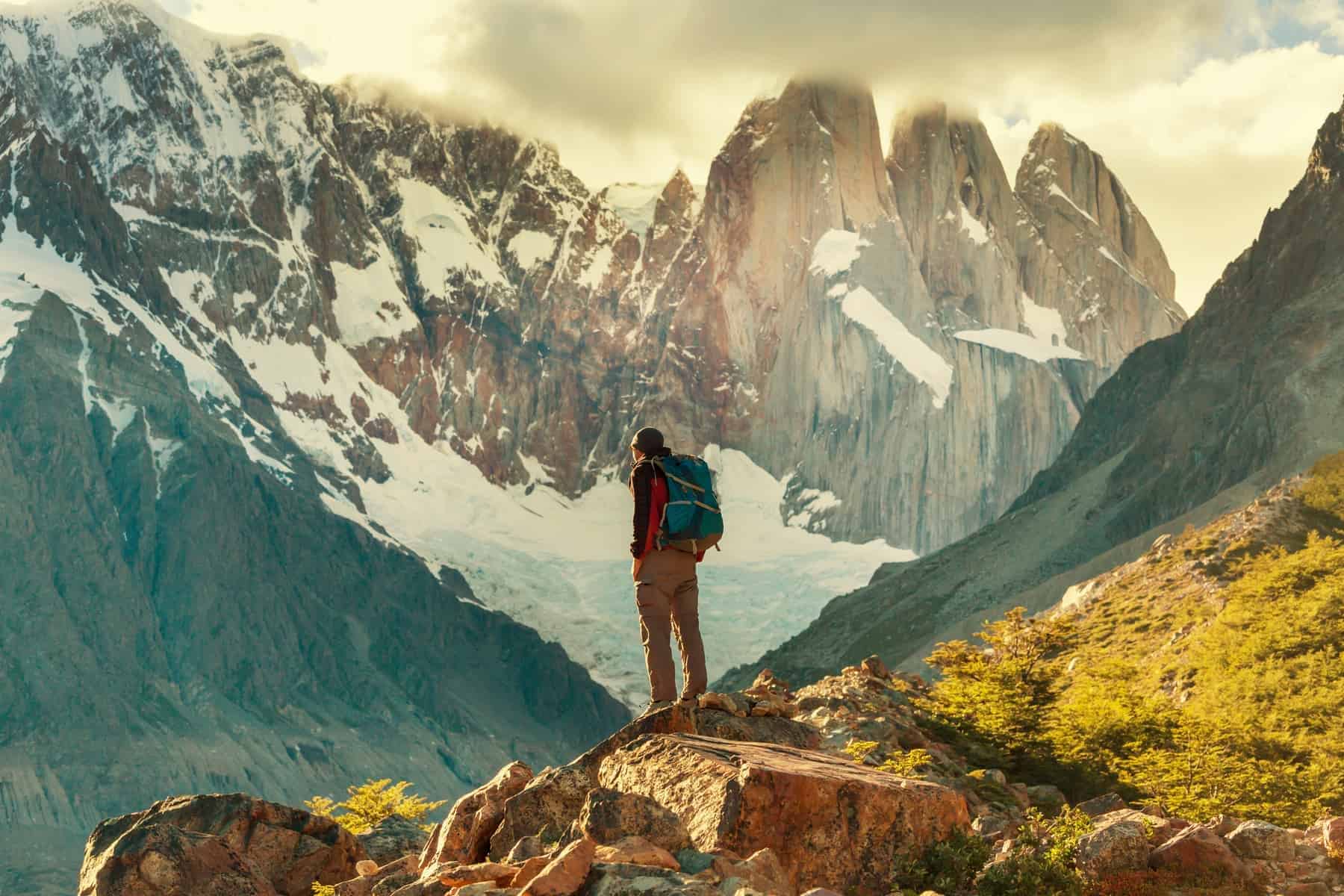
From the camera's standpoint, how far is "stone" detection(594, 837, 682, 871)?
1309cm

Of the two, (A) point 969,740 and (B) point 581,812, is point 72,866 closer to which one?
(A) point 969,740

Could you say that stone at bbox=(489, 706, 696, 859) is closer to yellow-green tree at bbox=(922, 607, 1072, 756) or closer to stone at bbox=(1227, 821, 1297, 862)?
stone at bbox=(1227, 821, 1297, 862)

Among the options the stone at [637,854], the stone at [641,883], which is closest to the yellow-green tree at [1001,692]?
the stone at [637,854]

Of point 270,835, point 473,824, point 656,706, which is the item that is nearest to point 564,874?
point 473,824

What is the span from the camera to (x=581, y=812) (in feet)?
46.9

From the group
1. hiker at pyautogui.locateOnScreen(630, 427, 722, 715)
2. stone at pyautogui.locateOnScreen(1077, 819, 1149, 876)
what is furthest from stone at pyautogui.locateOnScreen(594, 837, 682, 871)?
stone at pyautogui.locateOnScreen(1077, 819, 1149, 876)

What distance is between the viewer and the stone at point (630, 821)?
45.2 feet

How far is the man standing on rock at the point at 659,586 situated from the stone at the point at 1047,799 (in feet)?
35.6

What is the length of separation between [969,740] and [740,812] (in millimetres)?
18043

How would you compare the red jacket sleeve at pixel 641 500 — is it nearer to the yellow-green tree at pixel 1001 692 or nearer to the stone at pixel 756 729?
the stone at pixel 756 729

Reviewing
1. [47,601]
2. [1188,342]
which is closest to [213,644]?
[47,601]

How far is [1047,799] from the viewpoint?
88.7 feet

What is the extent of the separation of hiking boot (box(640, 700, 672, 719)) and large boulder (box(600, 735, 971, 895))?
6.11ft

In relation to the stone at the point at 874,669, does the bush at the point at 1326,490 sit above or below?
above
